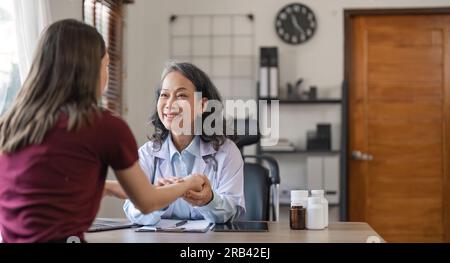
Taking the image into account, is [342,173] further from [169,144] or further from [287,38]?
[169,144]

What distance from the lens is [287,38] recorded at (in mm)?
3537

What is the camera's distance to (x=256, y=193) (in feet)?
5.97

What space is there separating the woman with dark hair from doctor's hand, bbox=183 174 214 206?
1.4 inches

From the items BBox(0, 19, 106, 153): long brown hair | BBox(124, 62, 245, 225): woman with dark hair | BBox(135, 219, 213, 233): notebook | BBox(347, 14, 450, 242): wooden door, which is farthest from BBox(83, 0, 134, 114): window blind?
BBox(0, 19, 106, 153): long brown hair

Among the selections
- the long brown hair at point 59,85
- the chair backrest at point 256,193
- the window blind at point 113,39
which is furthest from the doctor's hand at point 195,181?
the window blind at point 113,39

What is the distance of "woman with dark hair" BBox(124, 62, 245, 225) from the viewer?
139 centimetres

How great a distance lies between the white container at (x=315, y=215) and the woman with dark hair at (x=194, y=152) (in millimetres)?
203

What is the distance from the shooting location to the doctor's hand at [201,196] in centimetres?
126

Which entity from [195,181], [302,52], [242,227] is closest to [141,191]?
[195,181]

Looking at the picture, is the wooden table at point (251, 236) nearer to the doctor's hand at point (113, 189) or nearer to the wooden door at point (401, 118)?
the doctor's hand at point (113, 189)

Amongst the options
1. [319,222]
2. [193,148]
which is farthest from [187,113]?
[319,222]

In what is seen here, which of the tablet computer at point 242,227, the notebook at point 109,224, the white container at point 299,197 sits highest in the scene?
the white container at point 299,197

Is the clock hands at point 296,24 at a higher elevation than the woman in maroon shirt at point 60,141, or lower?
higher
